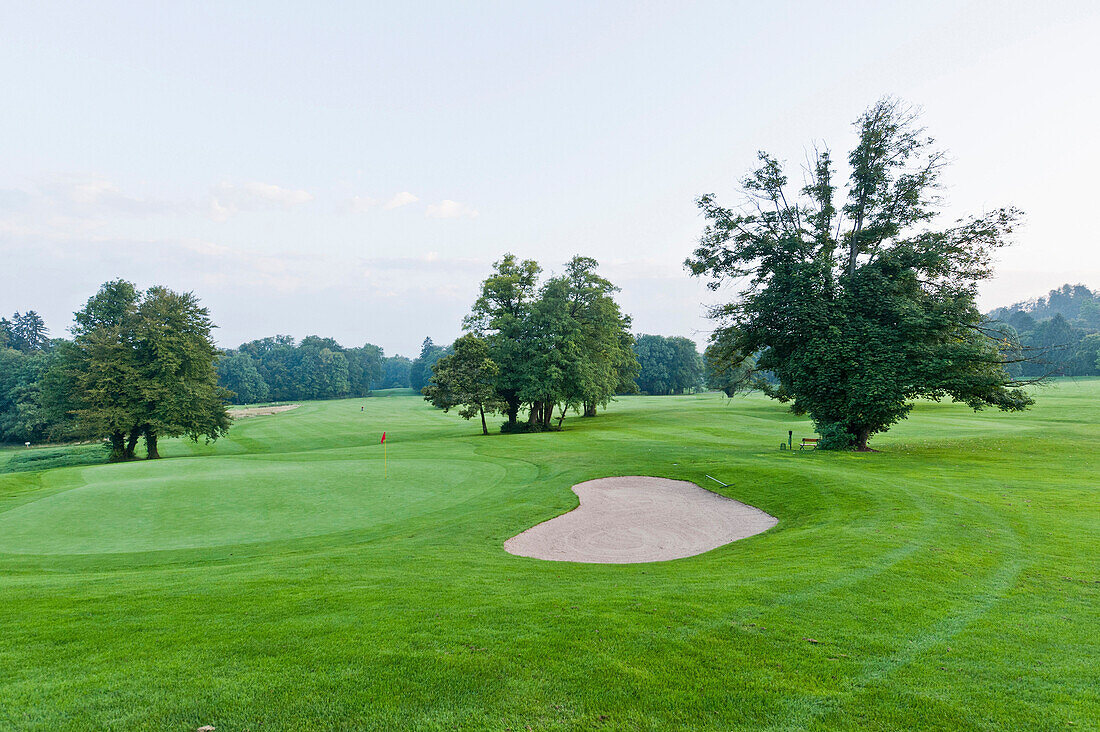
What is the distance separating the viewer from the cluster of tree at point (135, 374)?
34812 mm

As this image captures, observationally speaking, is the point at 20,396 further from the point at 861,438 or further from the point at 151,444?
the point at 861,438

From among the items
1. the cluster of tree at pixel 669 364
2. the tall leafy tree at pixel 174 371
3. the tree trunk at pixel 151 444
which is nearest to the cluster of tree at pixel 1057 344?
the cluster of tree at pixel 669 364

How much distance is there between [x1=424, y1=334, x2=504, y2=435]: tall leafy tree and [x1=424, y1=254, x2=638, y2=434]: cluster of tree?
3.4 inches

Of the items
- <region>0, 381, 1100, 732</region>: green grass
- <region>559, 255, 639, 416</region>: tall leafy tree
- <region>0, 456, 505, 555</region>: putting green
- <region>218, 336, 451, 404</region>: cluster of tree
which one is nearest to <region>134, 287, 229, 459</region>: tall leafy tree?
<region>0, 456, 505, 555</region>: putting green

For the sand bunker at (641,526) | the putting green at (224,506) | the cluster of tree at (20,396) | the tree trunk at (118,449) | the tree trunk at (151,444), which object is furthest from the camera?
the cluster of tree at (20,396)

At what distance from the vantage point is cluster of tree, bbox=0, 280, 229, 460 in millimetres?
34812

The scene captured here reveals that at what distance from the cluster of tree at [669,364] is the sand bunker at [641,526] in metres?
89.2

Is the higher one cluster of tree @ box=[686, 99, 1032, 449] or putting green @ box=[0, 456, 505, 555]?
cluster of tree @ box=[686, 99, 1032, 449]

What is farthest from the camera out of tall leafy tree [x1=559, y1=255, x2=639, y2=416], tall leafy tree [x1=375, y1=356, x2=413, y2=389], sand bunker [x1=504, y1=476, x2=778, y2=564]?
tall leafy tree [x1=375, y1=356, x2=413, y2=389]

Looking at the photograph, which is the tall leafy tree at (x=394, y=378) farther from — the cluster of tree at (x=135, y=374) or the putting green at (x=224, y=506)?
the putting green at (x=224, y=506)

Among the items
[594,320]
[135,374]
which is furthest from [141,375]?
[594,320]

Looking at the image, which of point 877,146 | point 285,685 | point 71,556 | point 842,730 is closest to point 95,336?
point 71,556

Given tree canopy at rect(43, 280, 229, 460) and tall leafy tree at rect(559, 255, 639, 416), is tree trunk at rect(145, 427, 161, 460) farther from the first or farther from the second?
Result: tall leafy tree at rect(559, 255, 639, 416)

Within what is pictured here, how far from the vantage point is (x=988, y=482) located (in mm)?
15695
